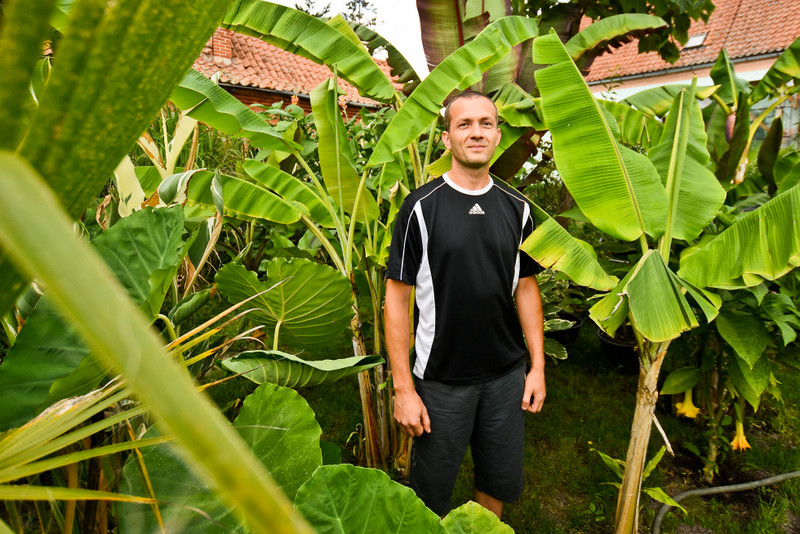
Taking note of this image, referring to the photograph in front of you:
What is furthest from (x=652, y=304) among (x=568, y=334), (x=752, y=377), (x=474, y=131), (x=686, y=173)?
(x=568, y=334)

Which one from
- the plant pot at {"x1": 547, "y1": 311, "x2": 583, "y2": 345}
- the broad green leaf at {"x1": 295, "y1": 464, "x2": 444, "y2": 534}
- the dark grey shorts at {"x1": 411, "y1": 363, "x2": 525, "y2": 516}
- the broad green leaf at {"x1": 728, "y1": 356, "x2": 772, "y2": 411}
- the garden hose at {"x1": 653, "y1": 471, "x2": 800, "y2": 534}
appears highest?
the broad green leaf at {"x1": 295, "y1": 464, "x2": 444, "y2": 534}

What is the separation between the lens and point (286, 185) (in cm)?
284

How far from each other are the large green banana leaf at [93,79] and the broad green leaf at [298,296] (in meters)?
1.41

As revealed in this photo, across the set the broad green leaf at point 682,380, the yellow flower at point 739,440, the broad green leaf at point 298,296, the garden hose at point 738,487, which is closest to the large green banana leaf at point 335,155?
the broad green leaf at point 298,296

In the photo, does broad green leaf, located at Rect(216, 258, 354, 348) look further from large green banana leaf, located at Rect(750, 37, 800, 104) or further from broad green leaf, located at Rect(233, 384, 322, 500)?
large green banana leaf, located at Rect(750, 37, 800, 104)

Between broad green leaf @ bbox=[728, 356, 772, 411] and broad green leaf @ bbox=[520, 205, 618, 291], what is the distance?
98cm

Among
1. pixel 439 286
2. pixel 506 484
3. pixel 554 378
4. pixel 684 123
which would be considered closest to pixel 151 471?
pixel 439 286

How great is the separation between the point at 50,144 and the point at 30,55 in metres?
0.03

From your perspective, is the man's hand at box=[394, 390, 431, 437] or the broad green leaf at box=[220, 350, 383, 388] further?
the man's hand at box=[394, 390, 431, 437]

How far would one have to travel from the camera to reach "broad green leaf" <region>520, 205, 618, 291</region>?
2.05 meters

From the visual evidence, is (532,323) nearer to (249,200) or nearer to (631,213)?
(631,213)

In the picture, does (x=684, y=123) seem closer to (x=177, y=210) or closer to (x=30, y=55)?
(x=177, y=210)

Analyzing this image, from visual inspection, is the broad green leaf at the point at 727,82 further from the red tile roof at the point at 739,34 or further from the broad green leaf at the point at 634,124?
the red tile roof at the point at 739,34

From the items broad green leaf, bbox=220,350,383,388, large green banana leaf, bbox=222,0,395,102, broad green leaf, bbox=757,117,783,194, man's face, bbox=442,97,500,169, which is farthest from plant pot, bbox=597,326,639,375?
broad green leaf, bbox=220,350,383,388
